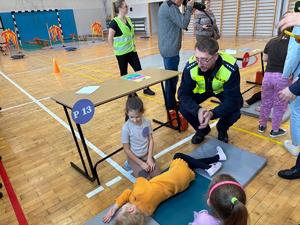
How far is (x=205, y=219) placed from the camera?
54.2 inches

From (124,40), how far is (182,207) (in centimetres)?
251

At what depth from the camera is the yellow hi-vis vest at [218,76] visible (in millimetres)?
2197

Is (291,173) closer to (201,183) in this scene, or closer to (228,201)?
(201,183)

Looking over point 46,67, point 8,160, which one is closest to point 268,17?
point 46,67

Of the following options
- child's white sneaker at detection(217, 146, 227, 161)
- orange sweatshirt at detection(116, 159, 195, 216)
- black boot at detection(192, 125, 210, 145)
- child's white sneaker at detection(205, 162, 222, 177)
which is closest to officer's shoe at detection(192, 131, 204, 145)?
black boot at detection(192, 125, 210, 145)

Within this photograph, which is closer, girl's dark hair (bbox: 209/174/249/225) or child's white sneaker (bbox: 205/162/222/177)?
girl's dark hair (bbox: 209/174/249/225)

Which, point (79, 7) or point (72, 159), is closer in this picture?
point (72, 159)

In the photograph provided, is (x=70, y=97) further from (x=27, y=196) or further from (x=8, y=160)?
(x=8, y=160)

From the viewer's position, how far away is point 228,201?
1118mm

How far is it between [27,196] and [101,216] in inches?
31.2

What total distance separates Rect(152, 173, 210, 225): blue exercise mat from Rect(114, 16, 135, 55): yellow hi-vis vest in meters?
2.31

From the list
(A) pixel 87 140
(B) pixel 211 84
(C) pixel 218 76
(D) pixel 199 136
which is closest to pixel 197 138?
(D) pixel 199 136

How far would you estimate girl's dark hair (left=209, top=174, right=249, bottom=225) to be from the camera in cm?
106

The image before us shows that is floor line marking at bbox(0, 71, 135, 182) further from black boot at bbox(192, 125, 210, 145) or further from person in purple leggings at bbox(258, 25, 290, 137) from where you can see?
person in purple leggings at bbox(258, 25, 290, 137)
